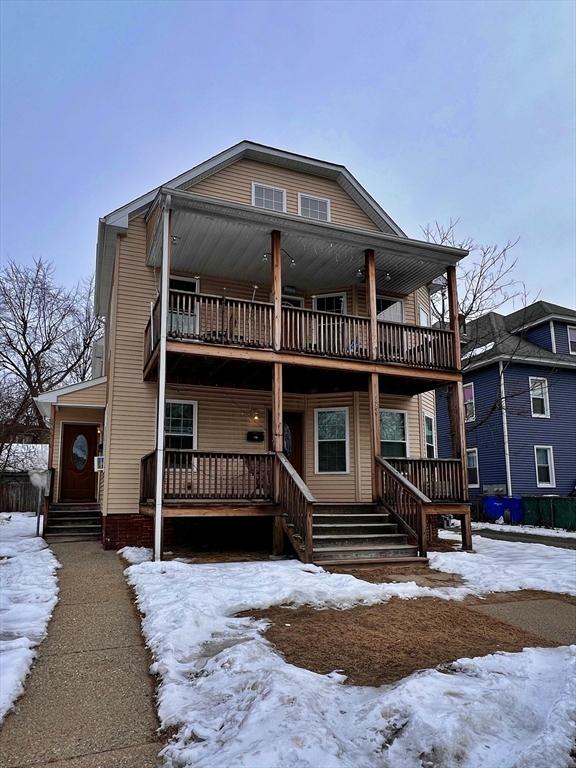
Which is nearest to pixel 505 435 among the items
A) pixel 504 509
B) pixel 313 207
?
pixel 504 509

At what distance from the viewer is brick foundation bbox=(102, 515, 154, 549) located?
1139 centimetres

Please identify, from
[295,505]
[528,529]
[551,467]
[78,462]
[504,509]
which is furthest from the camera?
[551,467]

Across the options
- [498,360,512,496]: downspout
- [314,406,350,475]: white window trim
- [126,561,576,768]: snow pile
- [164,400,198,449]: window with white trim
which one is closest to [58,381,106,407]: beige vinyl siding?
[164,400,198,449]: window with white trim

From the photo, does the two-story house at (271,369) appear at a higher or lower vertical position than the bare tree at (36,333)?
lower

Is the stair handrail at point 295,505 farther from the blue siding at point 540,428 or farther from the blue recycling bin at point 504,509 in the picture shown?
the blue siding at point 540,428

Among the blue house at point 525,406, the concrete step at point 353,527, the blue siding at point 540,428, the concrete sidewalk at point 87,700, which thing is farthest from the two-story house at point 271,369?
the blue siding at point 540,428

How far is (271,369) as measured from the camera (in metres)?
11.4

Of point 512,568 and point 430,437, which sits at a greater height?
point 430,437

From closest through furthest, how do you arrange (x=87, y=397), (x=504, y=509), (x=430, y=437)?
(x=87, y=397) → (x=430, y=437) → (x=504, y=509)

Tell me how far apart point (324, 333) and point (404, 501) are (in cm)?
370

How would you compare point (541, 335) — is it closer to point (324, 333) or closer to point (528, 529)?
point (528, 529)

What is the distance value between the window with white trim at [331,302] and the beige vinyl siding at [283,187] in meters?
2.06

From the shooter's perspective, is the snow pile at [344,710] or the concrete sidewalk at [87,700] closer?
the snow pile at [344,710]

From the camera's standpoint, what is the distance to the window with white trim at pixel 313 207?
14469 mm
